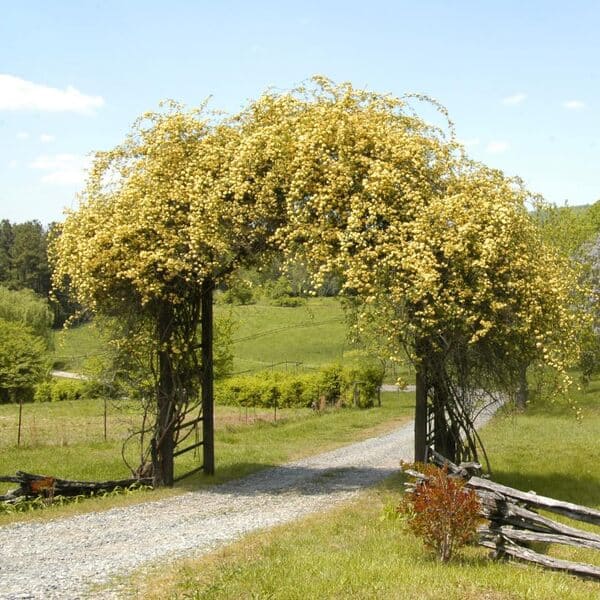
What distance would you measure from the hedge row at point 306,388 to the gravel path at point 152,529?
82.5ft

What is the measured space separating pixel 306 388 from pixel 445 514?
1597 inches

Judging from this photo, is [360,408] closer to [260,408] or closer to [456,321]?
[260,408]

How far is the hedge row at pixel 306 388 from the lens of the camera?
48219mm

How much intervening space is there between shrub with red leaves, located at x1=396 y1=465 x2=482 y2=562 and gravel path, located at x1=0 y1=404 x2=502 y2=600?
12.8 ft

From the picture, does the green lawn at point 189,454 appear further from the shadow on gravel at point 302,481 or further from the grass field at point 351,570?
the grass field at point 351,570

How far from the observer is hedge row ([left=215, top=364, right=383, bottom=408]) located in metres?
48.2

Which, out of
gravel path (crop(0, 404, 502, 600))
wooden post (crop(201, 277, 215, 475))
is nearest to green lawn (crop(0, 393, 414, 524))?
gravel path (crop(0, 404, 502, 600))

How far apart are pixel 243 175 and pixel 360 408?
31.7 metres

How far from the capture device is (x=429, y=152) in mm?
17469

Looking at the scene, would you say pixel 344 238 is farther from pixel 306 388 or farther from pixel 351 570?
pixel 306 388

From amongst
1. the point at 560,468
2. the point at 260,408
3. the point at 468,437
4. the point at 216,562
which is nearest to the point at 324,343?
the point at 260,408

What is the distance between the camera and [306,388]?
167 ft

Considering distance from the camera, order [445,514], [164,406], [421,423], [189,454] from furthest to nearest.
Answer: [189,454], [164,406], [421,423], [445,514]

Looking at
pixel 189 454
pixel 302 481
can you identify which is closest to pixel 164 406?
pixel 302 481
